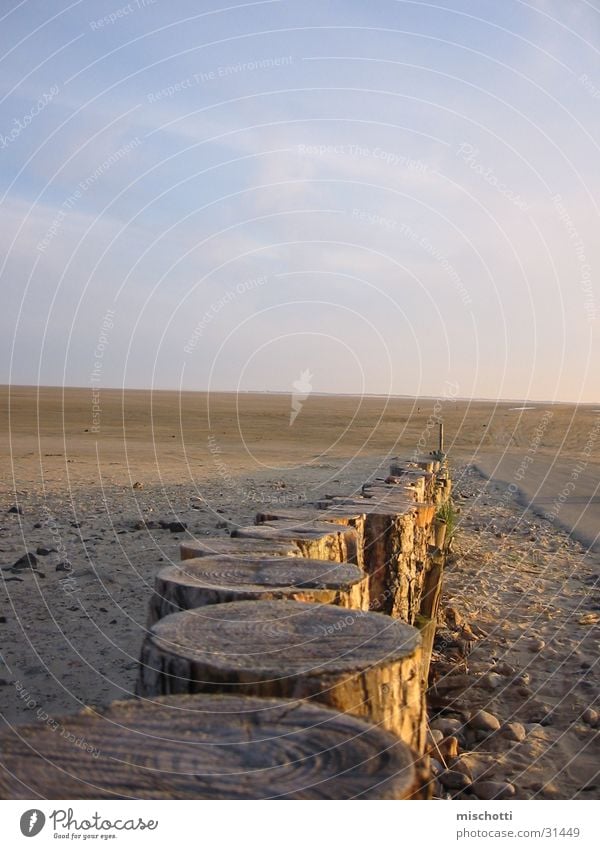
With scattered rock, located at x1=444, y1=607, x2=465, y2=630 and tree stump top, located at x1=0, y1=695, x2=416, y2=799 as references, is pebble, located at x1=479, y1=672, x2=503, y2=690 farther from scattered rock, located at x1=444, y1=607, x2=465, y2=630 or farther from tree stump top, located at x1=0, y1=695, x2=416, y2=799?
tree stump top, located at x1=0, y1=695, x2=416, y2=799

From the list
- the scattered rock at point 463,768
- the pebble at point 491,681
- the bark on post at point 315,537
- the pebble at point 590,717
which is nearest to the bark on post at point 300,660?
the bark on post at point 315,537

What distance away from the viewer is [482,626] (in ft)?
19.6

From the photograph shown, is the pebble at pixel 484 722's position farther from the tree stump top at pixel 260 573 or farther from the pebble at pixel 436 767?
the tree stump top at pixel 260 573

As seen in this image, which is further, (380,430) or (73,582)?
(380,430)

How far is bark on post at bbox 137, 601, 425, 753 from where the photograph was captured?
2012 millimetres

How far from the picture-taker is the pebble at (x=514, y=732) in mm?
3948

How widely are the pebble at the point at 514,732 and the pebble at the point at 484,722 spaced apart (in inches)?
1.9

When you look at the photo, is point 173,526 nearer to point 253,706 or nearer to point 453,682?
point 453,682

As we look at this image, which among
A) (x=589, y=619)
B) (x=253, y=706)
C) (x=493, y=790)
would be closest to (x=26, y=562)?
(x=493, y=790)

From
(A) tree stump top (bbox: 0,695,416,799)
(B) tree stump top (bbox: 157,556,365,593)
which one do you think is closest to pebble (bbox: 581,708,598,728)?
(B) tree stump top (bbox: 157,556,365,593)

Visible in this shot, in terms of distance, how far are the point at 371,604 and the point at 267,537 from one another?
1085mm

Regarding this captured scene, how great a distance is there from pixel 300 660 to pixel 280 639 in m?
0.18
